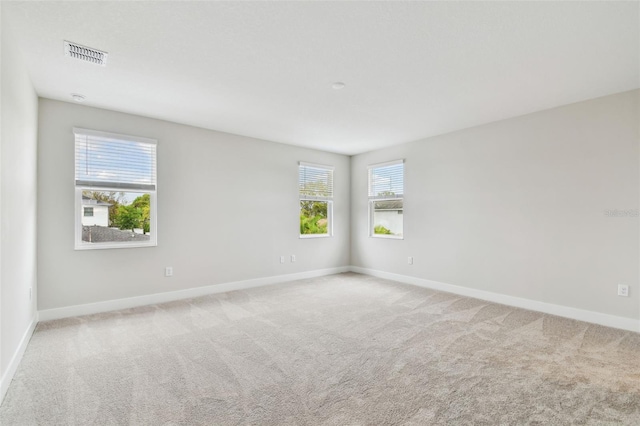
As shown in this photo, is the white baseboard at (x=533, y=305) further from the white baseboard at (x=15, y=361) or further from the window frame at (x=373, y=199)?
the white baseboard at (x=15, y=361)

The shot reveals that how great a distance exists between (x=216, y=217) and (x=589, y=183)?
4.84m

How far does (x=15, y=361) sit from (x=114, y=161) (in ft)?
7.93

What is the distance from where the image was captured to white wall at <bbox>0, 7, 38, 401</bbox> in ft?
6.95

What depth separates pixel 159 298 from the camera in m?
4.26

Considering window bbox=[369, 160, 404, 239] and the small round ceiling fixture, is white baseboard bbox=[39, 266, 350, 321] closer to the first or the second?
window bbox=[369, 160, 404, 239]

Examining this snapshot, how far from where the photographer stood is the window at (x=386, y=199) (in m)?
5.67

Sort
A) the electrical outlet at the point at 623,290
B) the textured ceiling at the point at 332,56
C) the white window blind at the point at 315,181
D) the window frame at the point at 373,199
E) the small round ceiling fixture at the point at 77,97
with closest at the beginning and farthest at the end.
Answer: the textured ceiling at the point at 332,56
the electrical outlet at the point at 623,290
the small round ceiling fixture at the point at 77,97
the window frame at the point at 373,199
the white window blind at the point at 315,181

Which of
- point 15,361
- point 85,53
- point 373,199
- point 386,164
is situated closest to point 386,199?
point 373,199

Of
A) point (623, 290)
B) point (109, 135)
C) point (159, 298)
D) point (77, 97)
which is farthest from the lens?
point (159, 298)

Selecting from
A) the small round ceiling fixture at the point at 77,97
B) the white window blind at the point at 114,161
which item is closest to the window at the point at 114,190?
the white window blind at the point at 114,161

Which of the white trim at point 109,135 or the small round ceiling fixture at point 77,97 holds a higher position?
the small round ceiling fixture at point 77,97

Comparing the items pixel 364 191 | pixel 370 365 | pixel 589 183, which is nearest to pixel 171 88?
pixel 370 365

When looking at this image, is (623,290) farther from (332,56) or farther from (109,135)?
(109,135)

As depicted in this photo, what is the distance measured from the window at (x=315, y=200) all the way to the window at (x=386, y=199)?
841mm
